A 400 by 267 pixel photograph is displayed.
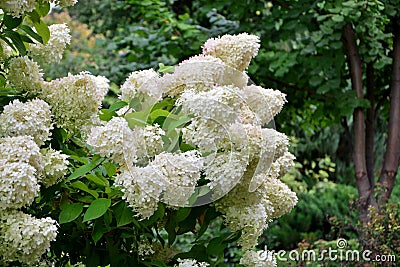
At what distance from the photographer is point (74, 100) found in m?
1.36

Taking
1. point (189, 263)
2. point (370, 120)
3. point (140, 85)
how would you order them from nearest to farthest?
point (189, 263)
point (140, 85)
point (370, 120)

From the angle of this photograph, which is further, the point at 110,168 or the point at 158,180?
Result: the point at 110,168

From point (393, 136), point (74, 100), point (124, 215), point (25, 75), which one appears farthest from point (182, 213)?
point (393, 136)

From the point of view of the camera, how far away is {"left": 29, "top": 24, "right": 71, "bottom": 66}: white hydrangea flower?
1.51 m

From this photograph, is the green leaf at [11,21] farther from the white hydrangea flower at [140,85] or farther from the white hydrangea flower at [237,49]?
the white hydrangea flower at [237,49]

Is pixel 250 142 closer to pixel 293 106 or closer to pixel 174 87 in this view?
pixel 174 87

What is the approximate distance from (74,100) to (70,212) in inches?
9.5

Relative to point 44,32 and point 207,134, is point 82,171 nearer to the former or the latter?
point 207,134

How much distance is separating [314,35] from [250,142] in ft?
8.02

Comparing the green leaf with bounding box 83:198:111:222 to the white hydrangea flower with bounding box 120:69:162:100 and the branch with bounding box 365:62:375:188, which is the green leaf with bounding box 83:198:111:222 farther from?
the branch with bounding box 365:62:375:188

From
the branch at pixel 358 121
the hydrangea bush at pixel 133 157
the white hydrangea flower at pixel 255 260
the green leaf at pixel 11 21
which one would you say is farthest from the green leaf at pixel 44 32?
the branch at pixel 358 121

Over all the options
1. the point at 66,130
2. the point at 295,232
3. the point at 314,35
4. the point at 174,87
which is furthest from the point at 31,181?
the point at 295,232

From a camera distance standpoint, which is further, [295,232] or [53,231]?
[295,232]

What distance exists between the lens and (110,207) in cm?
131
